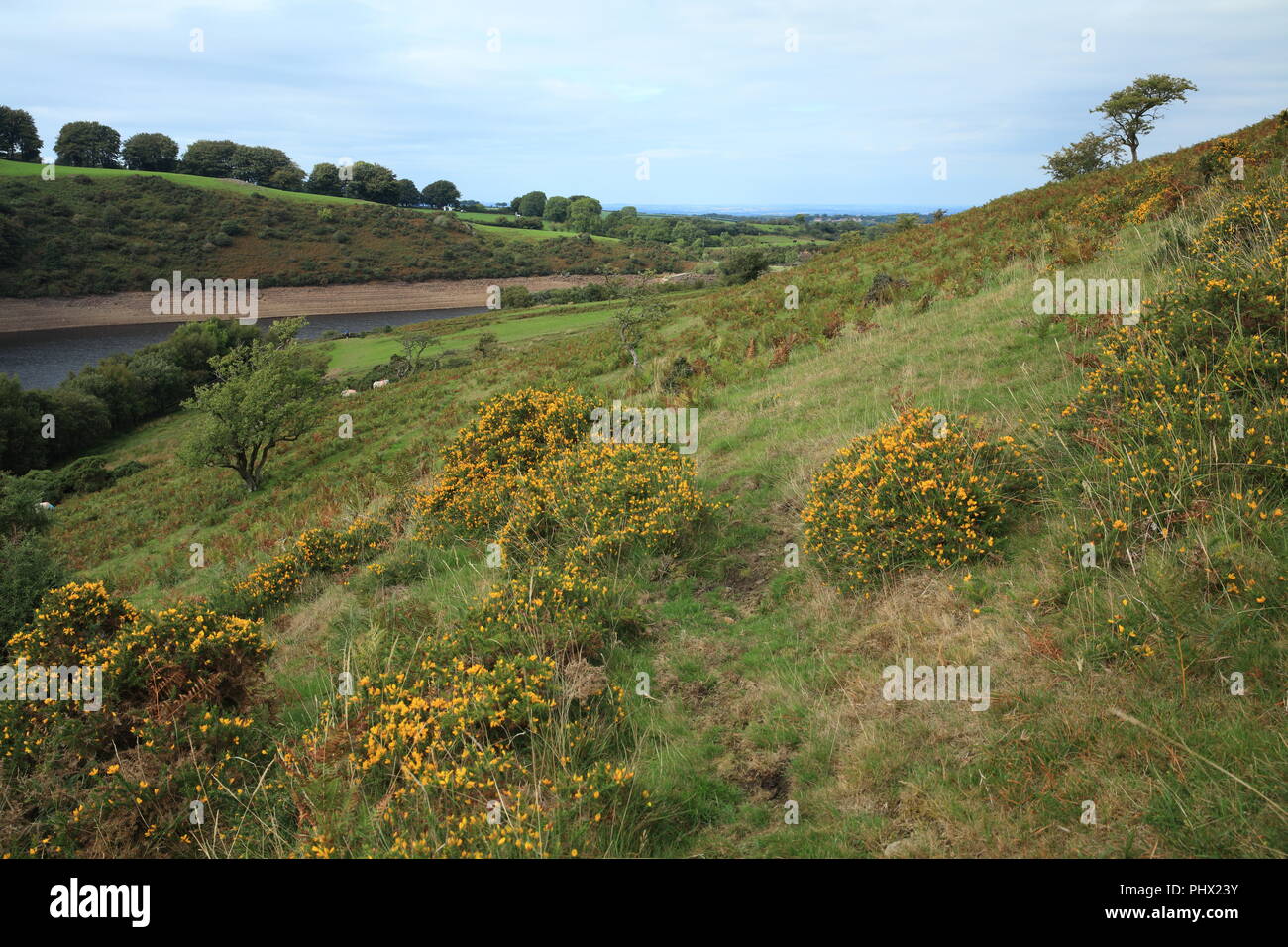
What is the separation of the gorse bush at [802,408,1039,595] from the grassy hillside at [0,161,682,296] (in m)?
95.6

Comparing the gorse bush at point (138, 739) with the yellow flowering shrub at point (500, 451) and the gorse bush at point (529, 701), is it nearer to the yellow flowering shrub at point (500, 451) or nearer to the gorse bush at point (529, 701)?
the gorse bush at point (529, 701)

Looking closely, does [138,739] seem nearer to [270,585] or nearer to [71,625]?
[71,625]

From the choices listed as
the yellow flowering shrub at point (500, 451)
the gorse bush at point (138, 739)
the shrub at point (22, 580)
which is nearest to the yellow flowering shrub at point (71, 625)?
the gorse bush at point (138, 739)

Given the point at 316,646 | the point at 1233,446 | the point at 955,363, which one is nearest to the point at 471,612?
the point at 316,646

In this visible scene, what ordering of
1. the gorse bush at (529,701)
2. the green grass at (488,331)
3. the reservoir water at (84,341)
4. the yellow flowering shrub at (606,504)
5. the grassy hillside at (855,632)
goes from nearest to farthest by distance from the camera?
the grassy hillside at (855,632), the gorse bush at (529,701), the yellow flowering shrub at (606,504), the green grass at (488,331), the reservoir water at (84,341)

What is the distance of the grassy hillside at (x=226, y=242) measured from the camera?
8612cm

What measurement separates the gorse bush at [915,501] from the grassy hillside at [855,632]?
39 mm

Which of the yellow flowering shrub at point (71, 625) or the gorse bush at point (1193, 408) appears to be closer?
the gorse bush at point (1193, 408)

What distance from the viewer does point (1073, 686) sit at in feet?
13.6

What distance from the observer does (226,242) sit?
9944cm

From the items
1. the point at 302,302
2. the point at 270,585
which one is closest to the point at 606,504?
the point at 270,585

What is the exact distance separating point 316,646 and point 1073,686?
7.78 m
